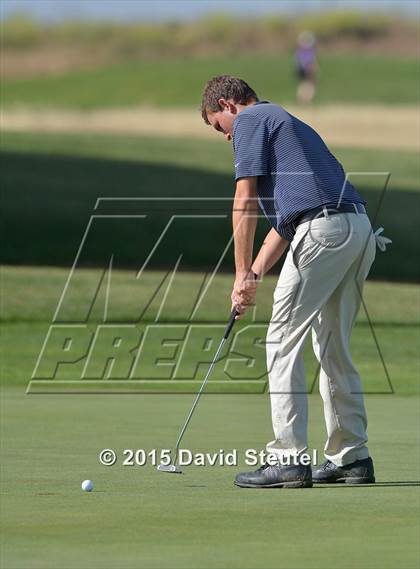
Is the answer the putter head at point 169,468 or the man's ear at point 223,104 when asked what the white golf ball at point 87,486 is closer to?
the putter head at point 169,468

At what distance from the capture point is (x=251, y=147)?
25.8ft

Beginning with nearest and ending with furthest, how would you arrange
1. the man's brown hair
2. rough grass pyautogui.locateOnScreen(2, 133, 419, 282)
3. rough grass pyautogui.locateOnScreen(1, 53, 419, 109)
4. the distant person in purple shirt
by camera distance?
the man's brown hair, rough grass pyautogui.locateOnScreen(2, 133, 419, 282), the distant person in purple shirt, rough grass pyautogui.locateOnScreen(1, 53, 419, 109)

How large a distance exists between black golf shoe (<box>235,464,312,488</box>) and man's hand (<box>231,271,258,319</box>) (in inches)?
34.2

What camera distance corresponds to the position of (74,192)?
3625cm

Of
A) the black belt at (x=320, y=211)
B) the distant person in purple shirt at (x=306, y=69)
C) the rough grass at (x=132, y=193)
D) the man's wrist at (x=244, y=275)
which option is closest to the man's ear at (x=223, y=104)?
the black belt at (x=320, y=211)

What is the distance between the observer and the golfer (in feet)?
25.9

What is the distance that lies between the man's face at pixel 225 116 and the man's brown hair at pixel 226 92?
0.02 meters

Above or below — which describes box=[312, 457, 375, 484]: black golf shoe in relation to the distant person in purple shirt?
below

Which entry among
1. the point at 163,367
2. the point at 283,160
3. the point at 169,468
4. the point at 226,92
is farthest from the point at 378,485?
the point at 163,367

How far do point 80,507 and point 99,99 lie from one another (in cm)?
6091

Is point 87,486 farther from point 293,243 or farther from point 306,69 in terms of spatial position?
point 306,69

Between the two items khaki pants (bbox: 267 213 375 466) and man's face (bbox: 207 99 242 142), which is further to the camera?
man's face (bbox: 207 99 242 142)

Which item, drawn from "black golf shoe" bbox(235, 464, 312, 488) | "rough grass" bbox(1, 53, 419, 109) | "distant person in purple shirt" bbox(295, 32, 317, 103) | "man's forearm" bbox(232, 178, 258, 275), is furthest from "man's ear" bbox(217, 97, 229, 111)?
"rough grass" bbox(1, 53, 419, 109)

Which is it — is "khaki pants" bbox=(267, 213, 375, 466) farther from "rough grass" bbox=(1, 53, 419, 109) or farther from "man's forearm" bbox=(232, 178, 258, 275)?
"rough grass" bbox=(1, 53, 419, 109)
